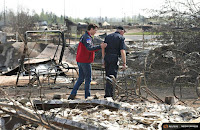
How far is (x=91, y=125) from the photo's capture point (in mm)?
3904

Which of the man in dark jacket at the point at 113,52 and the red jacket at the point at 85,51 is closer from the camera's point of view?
the red jacket at the point at 85,51

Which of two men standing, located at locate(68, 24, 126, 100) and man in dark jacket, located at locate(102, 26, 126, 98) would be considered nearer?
two men standing, located at locate(68, 24, 126, 100)

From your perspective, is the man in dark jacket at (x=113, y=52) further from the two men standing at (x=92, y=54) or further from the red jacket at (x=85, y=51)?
the red jacket at (x=85, y=51)

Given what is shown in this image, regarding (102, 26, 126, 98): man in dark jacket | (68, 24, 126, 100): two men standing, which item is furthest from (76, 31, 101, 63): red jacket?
(102, 26, 126, 98): man in dark jacket

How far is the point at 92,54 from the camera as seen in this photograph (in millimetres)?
6695

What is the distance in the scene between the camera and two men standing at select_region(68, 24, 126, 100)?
21.8 ft

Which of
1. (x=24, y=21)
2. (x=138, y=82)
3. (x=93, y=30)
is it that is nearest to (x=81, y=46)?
(x=93, y=30)

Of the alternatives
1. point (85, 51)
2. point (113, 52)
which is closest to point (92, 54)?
point (85, 51)

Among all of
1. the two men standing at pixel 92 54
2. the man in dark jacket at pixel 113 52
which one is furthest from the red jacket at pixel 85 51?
the man in dark jacket at pixel 113 52

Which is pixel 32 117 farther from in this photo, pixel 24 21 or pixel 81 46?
pixel 24 21

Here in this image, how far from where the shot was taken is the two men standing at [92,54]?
664 centimetres

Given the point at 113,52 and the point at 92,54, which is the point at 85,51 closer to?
the point at 92,54

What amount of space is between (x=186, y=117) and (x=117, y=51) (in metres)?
2.86

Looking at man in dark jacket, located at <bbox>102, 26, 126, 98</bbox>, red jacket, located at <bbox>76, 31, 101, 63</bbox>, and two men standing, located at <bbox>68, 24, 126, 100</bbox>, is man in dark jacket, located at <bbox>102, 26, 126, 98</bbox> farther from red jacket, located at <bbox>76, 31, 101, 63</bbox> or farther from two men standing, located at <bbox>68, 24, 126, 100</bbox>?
red jacket, located at <bbox>76, 31, 101, 63</bbox>
